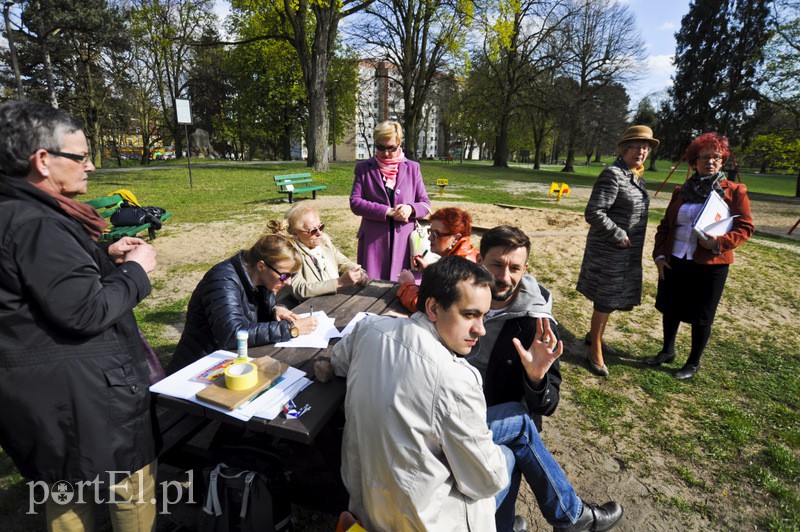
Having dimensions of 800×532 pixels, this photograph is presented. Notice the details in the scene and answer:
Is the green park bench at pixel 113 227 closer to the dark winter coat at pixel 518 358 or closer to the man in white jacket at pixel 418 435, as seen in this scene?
the dark winter coat at pixel 518 358

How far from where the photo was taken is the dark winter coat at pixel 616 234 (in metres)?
3.69

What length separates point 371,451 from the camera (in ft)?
4.95

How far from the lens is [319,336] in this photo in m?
2.48

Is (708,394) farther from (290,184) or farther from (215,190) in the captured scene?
(215,190)

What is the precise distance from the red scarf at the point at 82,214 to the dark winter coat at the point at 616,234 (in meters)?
3.49

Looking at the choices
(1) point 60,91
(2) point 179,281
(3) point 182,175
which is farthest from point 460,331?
(1) point 60,91

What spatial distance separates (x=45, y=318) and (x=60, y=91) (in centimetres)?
3155

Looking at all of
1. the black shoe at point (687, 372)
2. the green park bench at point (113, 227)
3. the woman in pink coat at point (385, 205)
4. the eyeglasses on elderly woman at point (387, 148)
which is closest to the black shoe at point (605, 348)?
the black shoe at point (687, 372)

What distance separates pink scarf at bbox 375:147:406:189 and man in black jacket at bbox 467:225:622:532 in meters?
1.70

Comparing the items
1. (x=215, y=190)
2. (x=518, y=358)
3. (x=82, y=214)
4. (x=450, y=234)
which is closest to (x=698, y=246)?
(x=450, y=234)

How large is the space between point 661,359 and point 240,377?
13.2 ft

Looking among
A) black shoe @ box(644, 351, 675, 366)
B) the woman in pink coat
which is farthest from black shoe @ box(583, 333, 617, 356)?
the woman in pink coat

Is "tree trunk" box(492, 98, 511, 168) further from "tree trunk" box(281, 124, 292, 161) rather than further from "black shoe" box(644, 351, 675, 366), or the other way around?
"black shoe" box(644, 351, 675, 366)

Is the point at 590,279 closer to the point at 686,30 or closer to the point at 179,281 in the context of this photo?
the point at 179,281
